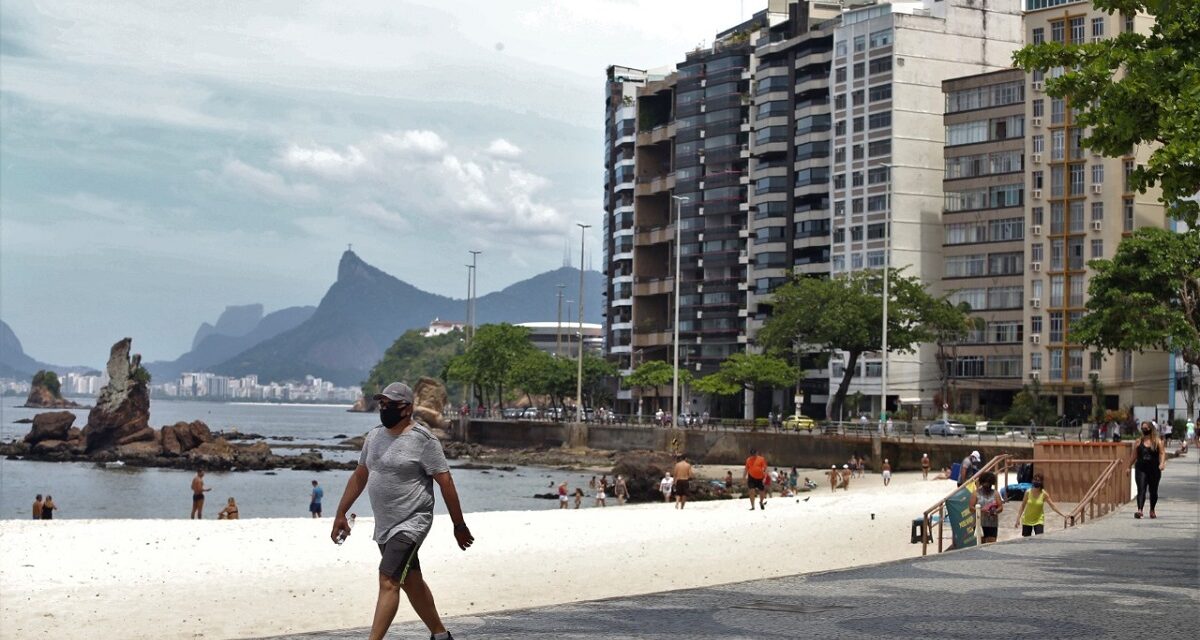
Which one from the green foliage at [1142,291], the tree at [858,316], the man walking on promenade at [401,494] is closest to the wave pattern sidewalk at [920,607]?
the man walking on promenade at [401,494]

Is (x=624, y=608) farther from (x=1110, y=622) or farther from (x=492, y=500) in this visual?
(x=492, y=500)

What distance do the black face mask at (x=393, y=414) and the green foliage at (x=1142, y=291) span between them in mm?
55674

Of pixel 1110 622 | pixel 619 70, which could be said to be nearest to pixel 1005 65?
pixel 619 70

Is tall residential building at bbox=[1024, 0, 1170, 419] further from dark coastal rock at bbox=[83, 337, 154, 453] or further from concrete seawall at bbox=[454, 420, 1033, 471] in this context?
dark coastal rock at bbox=[83, 337, 154, 453]

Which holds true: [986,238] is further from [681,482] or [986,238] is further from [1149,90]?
[1149,90]

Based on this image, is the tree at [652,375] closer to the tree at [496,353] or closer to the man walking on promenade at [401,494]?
the tree at [496,353]

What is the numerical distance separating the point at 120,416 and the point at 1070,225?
70795 mm

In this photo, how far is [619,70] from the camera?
498ft

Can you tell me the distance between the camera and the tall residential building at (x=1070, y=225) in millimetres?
93250

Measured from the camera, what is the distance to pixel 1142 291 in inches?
2506

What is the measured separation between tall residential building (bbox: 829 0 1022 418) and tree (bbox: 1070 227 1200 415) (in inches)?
1674

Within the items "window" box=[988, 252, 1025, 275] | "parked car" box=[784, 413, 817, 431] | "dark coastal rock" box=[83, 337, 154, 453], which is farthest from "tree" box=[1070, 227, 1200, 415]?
"dark coastal rock" box=[83, 337, 154, 453]

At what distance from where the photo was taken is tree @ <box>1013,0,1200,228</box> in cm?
1788

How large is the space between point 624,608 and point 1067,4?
306ft
